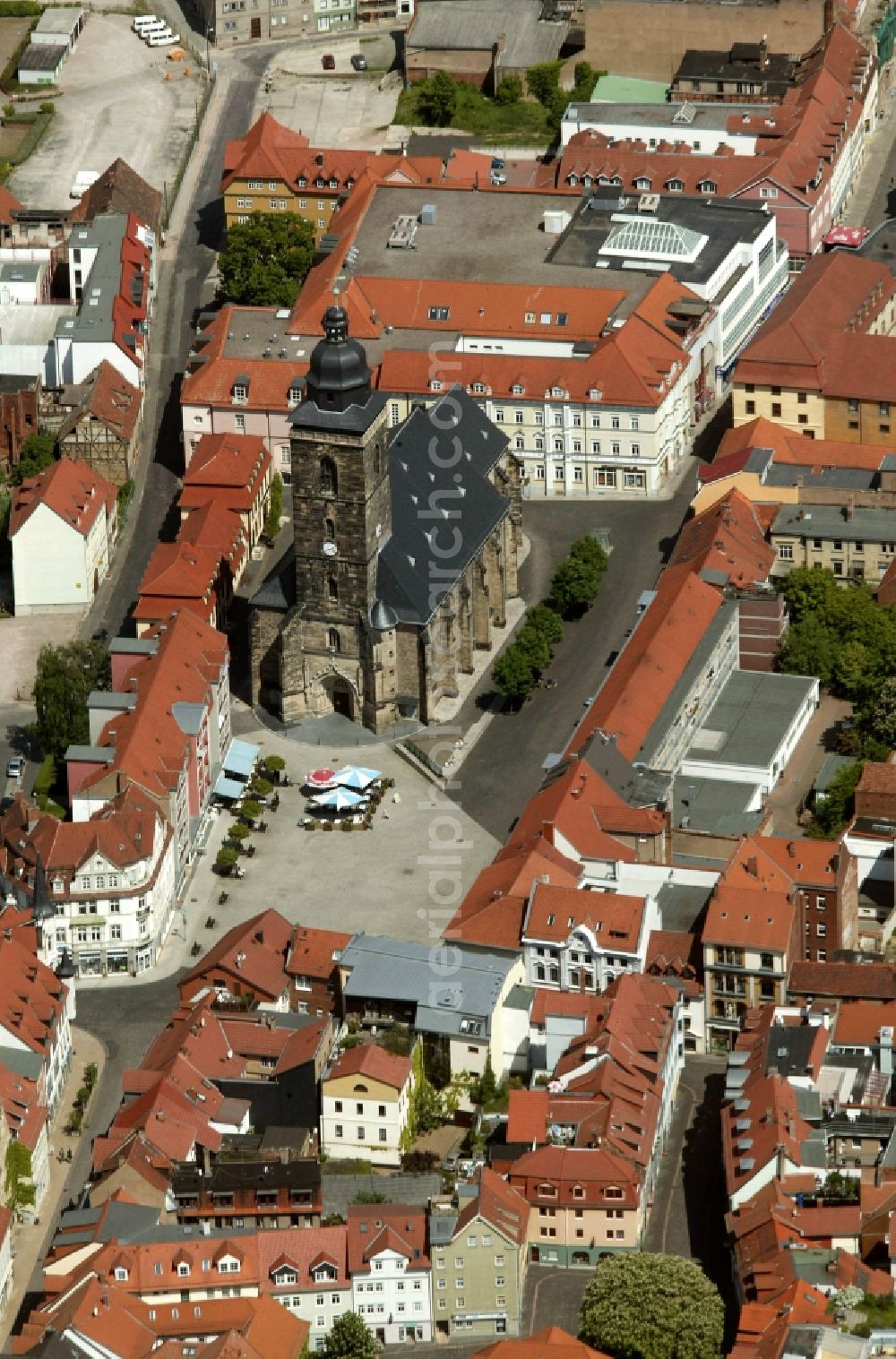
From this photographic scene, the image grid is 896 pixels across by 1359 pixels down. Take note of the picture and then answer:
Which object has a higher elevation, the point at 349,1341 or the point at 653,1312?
the point at 653,1312

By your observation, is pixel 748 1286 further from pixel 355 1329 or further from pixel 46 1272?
pixel 46 1272

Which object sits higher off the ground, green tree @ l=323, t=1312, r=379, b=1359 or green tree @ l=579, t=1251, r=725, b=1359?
green tree @ l=579, t=1251, r=725, b=1359

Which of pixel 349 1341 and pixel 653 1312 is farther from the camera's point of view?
pixel 349 1341

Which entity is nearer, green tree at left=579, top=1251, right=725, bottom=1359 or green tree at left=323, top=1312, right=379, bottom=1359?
green tree at left=579, top=1251, right=725, bottom=1359

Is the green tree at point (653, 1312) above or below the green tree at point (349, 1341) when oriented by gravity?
above
